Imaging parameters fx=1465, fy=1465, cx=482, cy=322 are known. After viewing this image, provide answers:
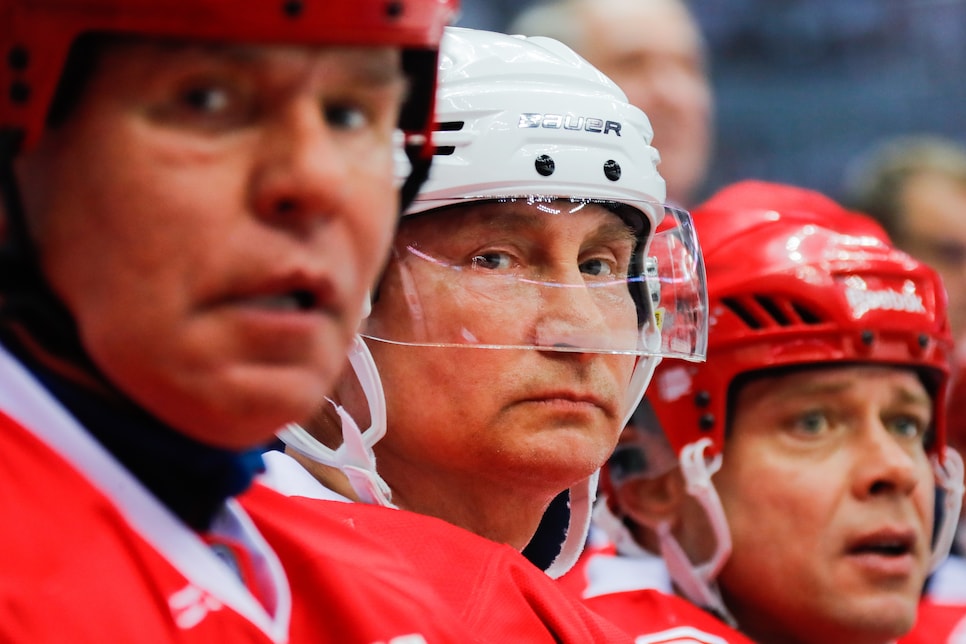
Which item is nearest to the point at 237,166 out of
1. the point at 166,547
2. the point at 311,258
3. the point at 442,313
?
the point at 311,258

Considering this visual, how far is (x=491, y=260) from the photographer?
73.4 inches

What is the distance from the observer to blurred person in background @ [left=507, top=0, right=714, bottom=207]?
140 inches

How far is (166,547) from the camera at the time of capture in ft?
3.35

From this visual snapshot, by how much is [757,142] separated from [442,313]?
471 cm

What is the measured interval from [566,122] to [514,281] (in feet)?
0.73

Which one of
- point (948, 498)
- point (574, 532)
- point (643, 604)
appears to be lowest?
point (643, 604)

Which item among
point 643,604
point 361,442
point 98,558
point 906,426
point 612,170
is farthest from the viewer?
point 906,426

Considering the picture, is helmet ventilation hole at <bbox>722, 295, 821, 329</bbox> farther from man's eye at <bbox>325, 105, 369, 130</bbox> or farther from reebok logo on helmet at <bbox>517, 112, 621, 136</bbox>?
man's eye at <bbox>325, 105, 369, 130</bbox>

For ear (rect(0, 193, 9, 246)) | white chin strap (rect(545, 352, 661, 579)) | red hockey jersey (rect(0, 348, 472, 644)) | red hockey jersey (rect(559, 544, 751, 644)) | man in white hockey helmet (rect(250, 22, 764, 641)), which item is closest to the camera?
red hockey jersey (rect(0, 348, 472, 644))

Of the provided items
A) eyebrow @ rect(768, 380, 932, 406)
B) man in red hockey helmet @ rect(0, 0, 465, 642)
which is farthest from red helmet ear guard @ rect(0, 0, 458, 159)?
eyebrow @ rect(768, 380, 932, 406)

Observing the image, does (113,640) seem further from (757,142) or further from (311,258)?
(757,142)

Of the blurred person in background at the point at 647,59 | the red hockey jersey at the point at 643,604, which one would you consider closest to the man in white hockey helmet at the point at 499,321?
the red hockey jersey at the point at 643,604

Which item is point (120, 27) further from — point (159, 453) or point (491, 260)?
point (491, 260)

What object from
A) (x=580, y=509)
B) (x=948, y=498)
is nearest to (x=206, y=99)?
(x=580, y=509)
